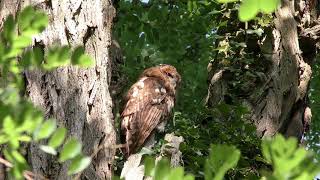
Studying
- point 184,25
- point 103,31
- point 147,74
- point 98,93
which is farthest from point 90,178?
point 184,25

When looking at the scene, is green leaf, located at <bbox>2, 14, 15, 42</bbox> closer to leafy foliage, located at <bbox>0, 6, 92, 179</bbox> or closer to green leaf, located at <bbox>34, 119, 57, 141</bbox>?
leafy foliage, located at <bbox>0, 6, 92, 179</bbox>

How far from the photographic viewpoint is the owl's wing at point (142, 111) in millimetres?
4559

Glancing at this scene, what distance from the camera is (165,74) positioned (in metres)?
5.19

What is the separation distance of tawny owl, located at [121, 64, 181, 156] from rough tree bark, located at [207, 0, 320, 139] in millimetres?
460

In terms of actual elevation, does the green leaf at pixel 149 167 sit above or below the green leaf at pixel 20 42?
below

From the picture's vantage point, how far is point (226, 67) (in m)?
5.16

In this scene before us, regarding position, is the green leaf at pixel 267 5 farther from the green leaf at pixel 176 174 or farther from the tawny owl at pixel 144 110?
the tawny owl at pixel 144 110

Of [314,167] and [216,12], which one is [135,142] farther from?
[314,167]

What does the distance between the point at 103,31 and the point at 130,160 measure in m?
0.90

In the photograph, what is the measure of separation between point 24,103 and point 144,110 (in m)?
3.24

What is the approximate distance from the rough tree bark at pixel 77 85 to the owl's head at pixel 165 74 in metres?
2.02

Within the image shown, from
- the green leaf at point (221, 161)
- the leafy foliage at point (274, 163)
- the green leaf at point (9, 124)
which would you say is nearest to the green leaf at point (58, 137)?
the green leaf at point (9, 124)

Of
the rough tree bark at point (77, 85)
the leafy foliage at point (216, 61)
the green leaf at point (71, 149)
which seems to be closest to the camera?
the green leaf at point (71, 149)

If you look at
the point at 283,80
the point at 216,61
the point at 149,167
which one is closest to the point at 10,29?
the point at 149,167
